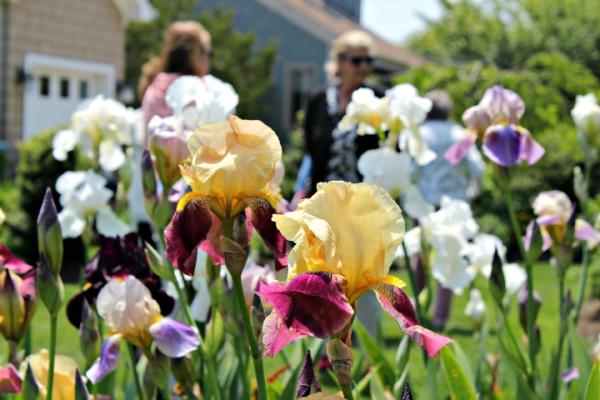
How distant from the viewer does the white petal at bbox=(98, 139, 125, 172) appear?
2.49m

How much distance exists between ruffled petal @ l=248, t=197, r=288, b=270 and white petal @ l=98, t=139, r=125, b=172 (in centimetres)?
133

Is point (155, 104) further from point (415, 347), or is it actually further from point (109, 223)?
point (415, 347)

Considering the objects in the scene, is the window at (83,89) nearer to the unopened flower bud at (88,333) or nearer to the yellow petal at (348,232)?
the unopened flower bud at (88,333)

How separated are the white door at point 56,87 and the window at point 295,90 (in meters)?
5.32

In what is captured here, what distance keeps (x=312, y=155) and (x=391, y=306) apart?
11.3 feet

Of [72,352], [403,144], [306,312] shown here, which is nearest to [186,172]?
[306,312]

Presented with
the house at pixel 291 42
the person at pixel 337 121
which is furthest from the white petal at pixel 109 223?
the house at pixel 291 42

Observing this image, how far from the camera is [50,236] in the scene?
1.36m

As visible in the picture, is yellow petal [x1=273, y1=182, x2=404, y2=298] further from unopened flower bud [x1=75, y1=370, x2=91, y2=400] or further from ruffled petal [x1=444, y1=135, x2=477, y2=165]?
ruffled petal [x1=444, y1=135, x2=477, y2=165]

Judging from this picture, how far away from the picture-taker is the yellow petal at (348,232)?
3.21ft

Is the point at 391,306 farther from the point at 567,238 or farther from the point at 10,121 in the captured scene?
the point at 10,121

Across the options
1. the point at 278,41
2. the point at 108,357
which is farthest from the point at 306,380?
the point at 278,41

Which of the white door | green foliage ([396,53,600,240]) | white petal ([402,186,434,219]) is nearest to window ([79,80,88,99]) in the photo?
the white door

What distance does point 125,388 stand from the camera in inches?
82.5
